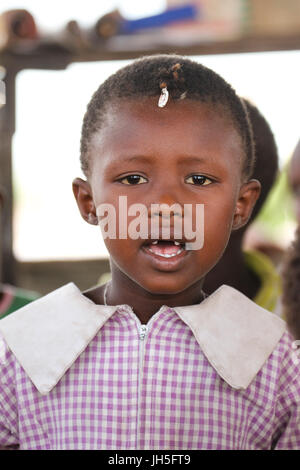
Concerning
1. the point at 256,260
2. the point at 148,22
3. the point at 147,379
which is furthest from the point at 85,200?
the point at 148,22

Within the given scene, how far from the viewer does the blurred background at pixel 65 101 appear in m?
0.70

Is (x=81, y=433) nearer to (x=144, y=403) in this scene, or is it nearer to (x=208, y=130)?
(x=144, y=403)

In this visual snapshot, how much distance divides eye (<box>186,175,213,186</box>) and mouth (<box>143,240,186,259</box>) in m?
0.06

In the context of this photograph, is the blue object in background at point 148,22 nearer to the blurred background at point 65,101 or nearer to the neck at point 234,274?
the blurred background at point 65,101

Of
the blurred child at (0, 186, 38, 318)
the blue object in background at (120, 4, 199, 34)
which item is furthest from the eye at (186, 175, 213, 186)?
the blue object in background at (120, 4, 199, 34)

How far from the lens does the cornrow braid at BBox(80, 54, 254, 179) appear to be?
55 cm

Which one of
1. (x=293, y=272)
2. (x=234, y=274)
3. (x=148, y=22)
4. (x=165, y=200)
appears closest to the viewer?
(x=165, y=200)

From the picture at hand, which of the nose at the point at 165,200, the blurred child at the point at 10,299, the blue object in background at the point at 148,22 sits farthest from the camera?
the blue object in background at the point at 148,22

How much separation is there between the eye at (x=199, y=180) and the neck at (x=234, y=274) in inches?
6.1

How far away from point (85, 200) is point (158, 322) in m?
0.14

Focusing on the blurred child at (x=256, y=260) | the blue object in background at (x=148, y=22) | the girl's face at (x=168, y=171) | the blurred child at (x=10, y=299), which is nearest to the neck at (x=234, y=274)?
the blurred child at (x=256, y=260)

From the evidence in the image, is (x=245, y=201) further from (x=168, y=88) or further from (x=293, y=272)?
(x=293, y=272)

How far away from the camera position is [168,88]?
0.55 meters

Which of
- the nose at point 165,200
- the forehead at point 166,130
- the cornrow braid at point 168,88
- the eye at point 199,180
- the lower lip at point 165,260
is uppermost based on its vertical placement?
the cornrow braid at point 168,88
